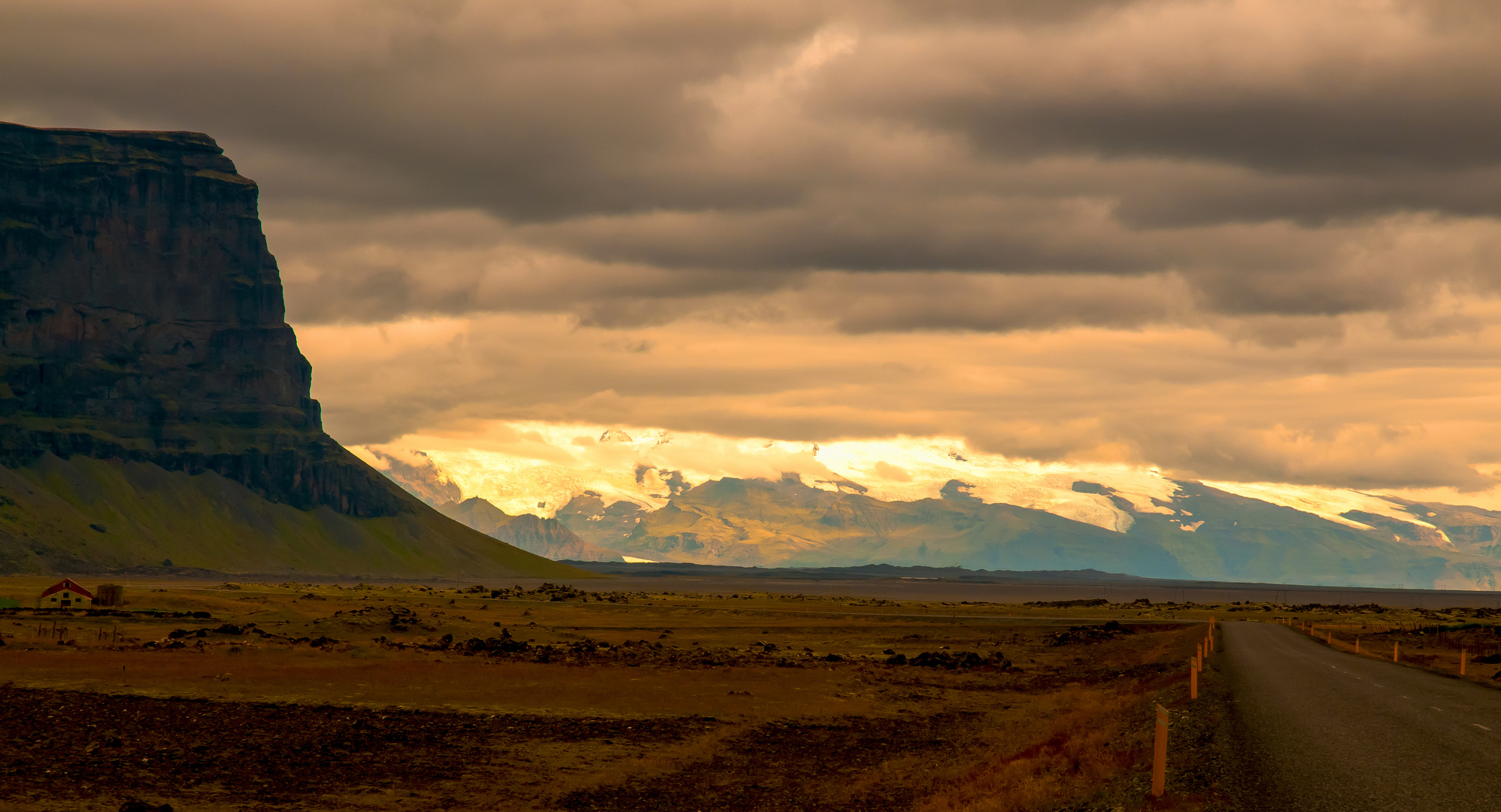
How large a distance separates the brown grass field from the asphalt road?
1.26 meters

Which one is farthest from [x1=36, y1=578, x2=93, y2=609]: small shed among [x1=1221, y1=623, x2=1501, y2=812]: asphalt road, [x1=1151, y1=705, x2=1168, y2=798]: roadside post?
[x1=1151, y1=705, x2=1168, y2=798]: roadside post

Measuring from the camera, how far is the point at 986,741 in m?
46.0

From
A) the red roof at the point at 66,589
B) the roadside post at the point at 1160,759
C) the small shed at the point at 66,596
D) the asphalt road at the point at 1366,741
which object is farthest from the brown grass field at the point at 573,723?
the small shed at the point at 66,596

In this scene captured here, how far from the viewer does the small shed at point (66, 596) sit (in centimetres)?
10631

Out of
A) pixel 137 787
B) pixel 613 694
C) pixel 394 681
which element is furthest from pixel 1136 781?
pixel 394 681

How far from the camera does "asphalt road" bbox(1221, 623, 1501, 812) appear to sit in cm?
2370

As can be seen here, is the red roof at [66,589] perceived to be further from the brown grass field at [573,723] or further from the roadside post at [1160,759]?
the roadside post at [1160,759]

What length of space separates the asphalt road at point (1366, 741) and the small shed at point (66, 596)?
90400mm

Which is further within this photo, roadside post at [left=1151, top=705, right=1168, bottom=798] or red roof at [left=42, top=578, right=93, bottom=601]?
red roof at [left=42, top=578, right=93, bottom=601]

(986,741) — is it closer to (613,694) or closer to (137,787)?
(613,694)

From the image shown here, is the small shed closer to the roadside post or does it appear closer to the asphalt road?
the asphalt road

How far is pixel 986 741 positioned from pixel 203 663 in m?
35.9

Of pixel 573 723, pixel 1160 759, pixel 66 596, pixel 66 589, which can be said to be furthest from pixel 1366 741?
pixel 66 596

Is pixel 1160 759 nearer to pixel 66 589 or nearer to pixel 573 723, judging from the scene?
pixel 573 723
